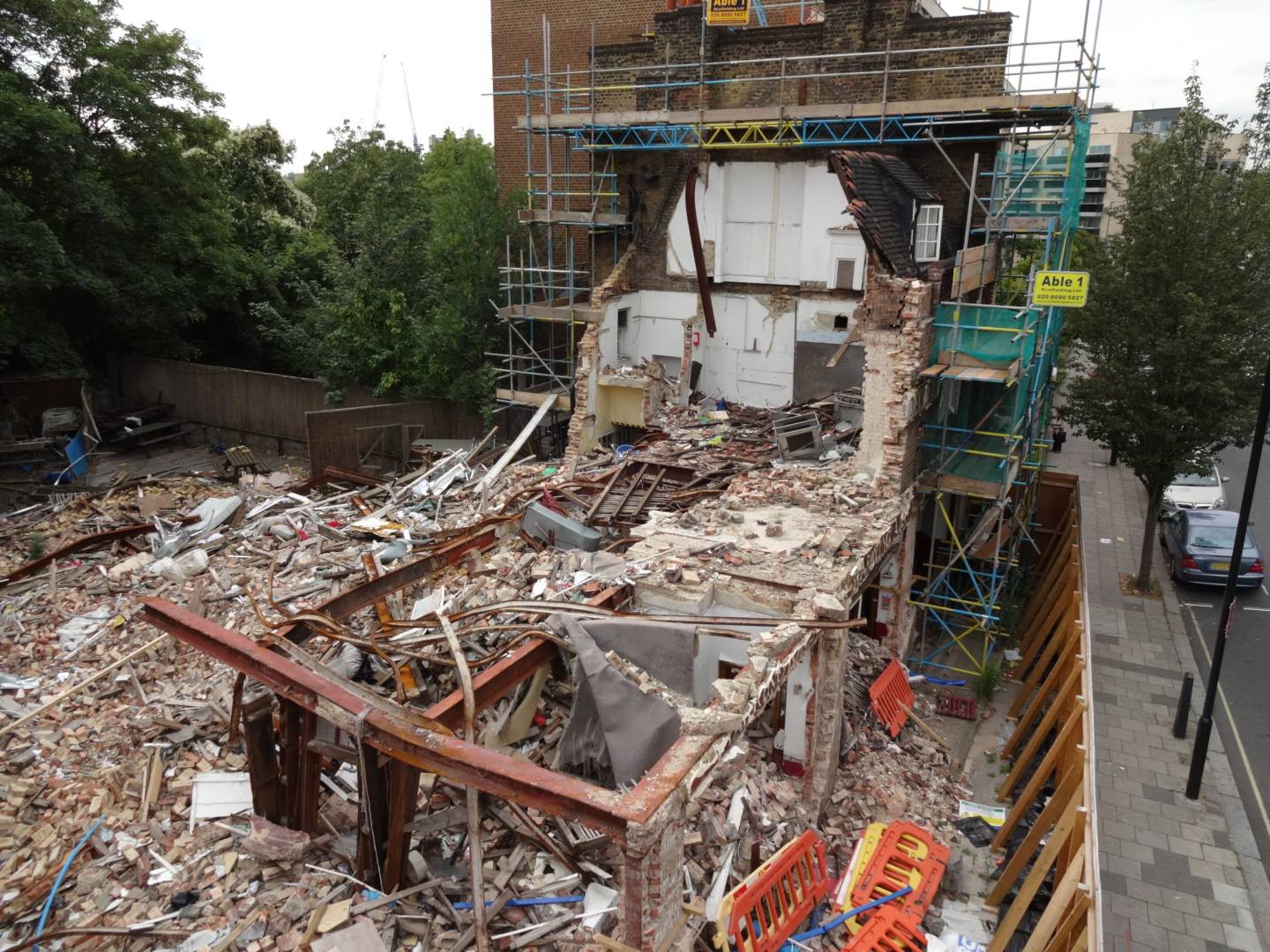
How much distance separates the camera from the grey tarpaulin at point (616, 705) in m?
7.38

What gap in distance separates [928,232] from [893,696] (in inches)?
289

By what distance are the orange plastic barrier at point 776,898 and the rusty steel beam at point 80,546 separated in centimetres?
1162

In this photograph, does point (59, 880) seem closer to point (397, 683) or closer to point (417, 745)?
point (397, 683)

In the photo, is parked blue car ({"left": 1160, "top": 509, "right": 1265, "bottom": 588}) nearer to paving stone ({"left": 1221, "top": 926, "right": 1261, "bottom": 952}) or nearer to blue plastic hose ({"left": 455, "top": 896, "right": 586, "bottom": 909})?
paving stone ({"left": 1221, "top": 926, "right": 1261, "bottom": 952})

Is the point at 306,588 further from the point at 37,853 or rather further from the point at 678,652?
the point at 678,652

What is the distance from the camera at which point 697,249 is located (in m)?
17.8

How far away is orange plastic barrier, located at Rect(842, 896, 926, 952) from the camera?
8.12 m

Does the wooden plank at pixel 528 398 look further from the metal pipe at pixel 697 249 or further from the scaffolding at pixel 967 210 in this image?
the metal pipe at pixel 697 249

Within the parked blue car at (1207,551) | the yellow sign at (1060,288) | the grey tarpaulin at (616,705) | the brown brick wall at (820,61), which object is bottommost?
the parked blue car at (1207,551)

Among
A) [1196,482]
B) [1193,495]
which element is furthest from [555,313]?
[1196,482]

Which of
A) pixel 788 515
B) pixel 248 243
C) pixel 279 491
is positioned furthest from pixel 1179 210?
pixel 248 243

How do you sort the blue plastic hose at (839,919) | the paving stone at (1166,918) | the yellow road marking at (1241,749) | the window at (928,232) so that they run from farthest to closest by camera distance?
the window at (928,232), the yellow road marking at (1241,749), the paving stone at (1166,918), the blue plastic hose at (839,919)

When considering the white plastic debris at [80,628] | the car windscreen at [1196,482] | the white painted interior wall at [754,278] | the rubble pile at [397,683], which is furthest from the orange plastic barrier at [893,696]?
the car windscreen at [1196,482]

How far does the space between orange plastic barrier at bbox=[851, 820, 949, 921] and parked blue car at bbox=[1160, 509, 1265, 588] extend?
34.5ft
